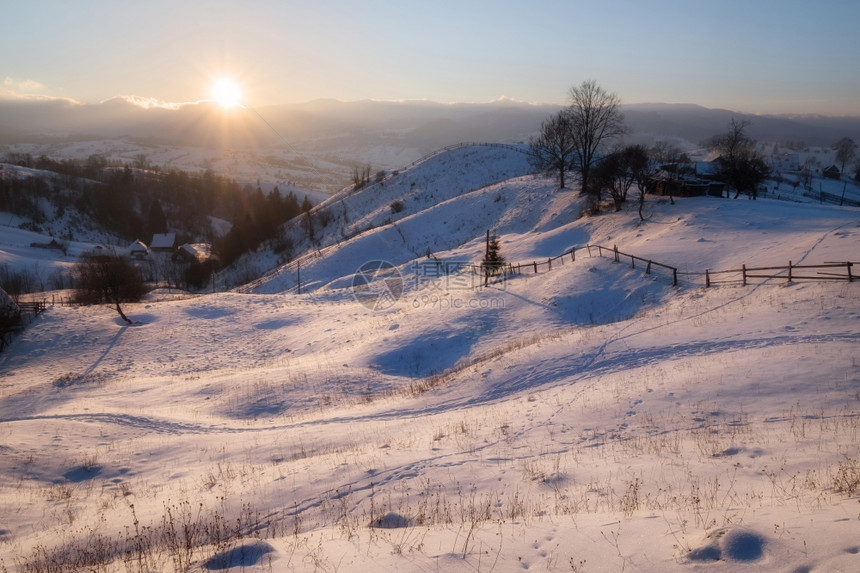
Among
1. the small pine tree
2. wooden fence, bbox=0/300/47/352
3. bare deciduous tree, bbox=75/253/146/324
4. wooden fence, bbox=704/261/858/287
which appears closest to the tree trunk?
bare deciduous tree, bbox=75/253/146/324

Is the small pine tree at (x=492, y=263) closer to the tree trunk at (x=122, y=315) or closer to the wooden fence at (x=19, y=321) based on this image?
the tree trunk at (x=122, y=315)

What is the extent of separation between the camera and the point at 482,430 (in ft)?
36.1

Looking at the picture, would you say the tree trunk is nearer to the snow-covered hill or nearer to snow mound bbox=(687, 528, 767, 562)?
the snow-covered hill

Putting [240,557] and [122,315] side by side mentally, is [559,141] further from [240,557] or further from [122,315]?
[240,557]

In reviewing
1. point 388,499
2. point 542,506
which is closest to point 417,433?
point 388,499

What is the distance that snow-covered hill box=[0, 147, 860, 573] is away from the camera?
5.66 metres

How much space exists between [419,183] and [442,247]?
2494cm

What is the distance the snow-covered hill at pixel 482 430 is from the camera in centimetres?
566

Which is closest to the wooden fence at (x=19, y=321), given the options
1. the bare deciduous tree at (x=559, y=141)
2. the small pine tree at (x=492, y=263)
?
the small pine tree at (x=492, y=263)

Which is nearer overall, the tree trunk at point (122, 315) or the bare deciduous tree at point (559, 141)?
the tree trunk at point (122, 315)

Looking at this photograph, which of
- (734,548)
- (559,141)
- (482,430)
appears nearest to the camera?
(734,548)

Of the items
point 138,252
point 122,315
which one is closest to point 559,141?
point 122,315

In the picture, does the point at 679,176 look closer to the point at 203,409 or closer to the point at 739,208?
the point at 739,208

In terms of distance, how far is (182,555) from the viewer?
604 cm
